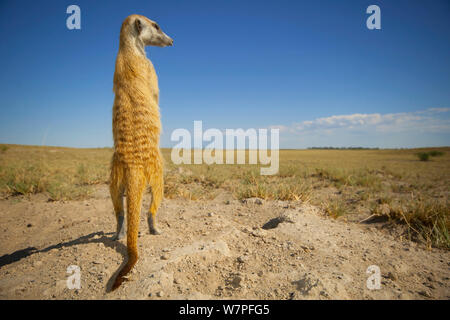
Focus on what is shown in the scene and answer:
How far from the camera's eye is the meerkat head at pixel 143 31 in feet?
9.62

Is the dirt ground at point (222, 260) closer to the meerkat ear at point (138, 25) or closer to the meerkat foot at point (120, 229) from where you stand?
the meerkat foot at point (120, 229)

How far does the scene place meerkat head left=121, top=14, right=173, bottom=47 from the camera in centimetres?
293

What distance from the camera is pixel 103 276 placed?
235 cm

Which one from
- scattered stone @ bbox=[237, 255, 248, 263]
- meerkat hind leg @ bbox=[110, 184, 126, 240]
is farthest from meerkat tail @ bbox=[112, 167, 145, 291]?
scattered stone @ bbox=[237, 255, 248, 263]

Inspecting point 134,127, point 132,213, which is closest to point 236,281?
point 132,213

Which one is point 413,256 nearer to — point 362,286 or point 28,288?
point 362,286

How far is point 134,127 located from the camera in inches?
103

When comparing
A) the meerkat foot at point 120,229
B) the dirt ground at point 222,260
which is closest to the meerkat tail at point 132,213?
the dirt ground at point 222,260

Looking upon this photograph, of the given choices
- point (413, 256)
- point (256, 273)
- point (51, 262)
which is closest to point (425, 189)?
point (413, 256)

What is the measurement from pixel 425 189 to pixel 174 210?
10268 millimetres

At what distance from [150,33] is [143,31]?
15 centimetres

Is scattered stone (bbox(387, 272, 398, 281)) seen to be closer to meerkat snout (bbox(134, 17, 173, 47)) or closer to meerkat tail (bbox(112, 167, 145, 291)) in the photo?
meerkat tail (bbox(112, 167, 145, 291))

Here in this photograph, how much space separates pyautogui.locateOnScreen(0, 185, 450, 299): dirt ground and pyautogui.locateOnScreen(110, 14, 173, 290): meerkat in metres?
0.54

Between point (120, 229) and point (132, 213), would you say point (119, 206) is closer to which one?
point (120, 229)
